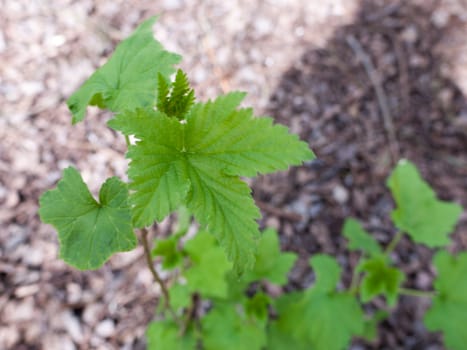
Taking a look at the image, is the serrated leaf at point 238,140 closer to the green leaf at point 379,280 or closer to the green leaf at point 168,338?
the green leaf at point 379,280

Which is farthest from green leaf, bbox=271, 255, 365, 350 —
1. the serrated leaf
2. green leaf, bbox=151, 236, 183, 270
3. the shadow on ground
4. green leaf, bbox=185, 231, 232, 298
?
the serrated leaf

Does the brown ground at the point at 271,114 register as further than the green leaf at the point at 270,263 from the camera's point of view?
Yes

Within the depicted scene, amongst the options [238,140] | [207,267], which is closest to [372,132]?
[207,267]

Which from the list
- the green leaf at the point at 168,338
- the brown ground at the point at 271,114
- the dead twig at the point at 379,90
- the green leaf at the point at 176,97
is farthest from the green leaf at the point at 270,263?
the dead twig at the point at 379,90

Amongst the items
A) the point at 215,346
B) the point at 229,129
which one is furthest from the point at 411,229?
the point at 229,129

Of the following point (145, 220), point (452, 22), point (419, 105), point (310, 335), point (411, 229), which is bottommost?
point (310, 335)

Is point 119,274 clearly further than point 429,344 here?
No

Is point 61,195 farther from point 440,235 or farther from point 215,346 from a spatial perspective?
point 440,235
